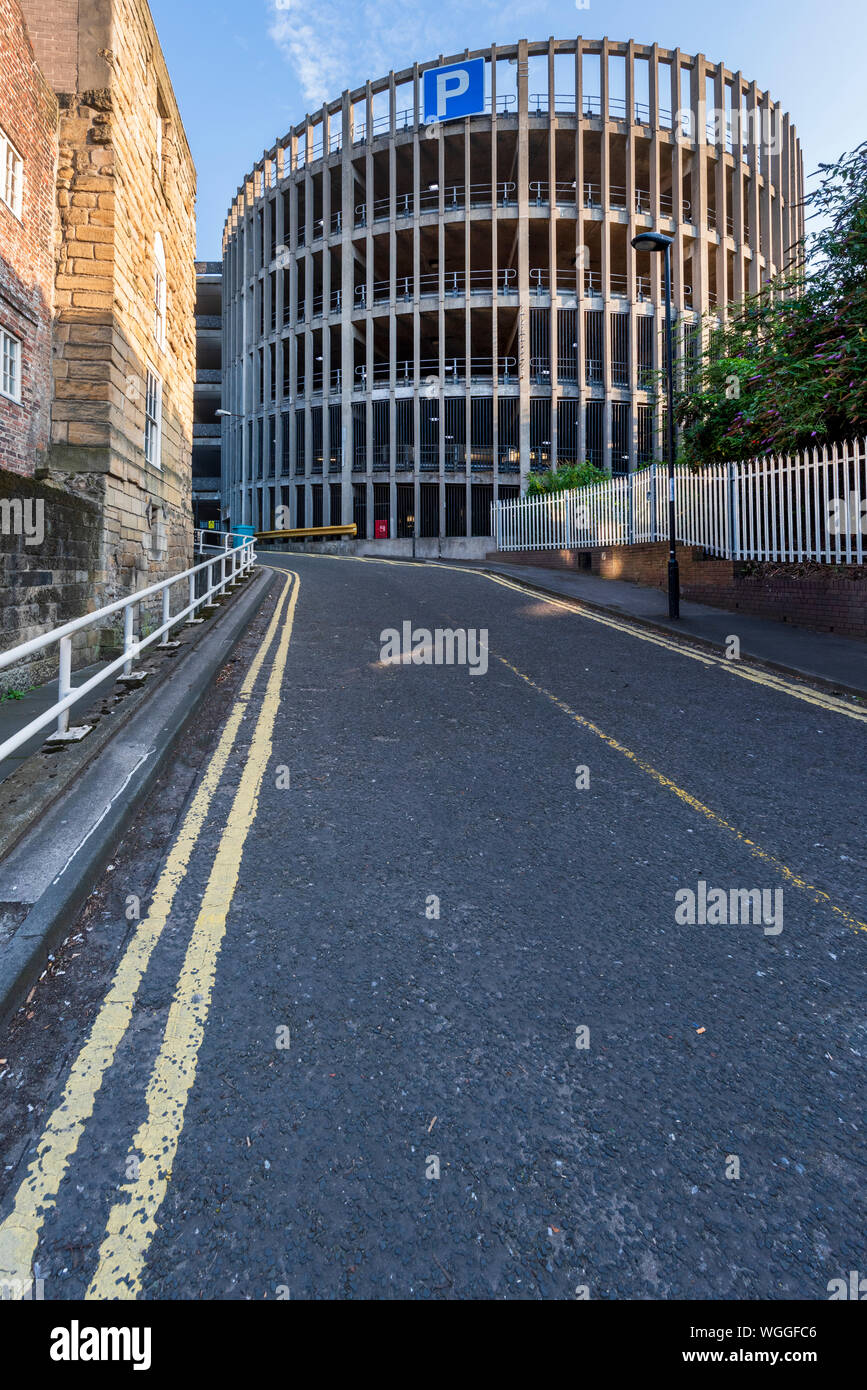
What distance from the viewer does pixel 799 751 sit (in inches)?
223

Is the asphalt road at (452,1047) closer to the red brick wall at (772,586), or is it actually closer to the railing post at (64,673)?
the railing post at (64,673)

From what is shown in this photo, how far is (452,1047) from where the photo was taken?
2.45 meters

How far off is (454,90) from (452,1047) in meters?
48.6

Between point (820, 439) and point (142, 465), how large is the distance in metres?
12.8

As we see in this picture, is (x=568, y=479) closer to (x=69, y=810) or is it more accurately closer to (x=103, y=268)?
(x=103, y=268)

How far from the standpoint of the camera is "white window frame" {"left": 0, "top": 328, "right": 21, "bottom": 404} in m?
10.2

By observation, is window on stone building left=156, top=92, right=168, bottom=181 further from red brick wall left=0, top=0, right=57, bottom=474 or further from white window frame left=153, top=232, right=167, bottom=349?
red brick wall left=0, top=0, right=57, bottom=474

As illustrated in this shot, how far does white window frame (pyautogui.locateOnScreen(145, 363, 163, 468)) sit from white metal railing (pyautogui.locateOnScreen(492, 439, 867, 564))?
38.7 feet

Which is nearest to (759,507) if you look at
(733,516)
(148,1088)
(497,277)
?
(733,516)

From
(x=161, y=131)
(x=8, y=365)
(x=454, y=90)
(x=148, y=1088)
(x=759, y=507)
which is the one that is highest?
(x=454, y=90)

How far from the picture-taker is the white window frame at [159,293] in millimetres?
15133

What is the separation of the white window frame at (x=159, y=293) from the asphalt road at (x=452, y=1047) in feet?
46.3

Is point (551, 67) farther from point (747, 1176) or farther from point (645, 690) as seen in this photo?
point (747, 1176)

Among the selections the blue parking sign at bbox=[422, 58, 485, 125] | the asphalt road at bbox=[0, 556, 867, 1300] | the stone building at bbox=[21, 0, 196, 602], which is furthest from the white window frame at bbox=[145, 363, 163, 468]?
the blue parking sign at bbox=[422, 58, 485, 125]
